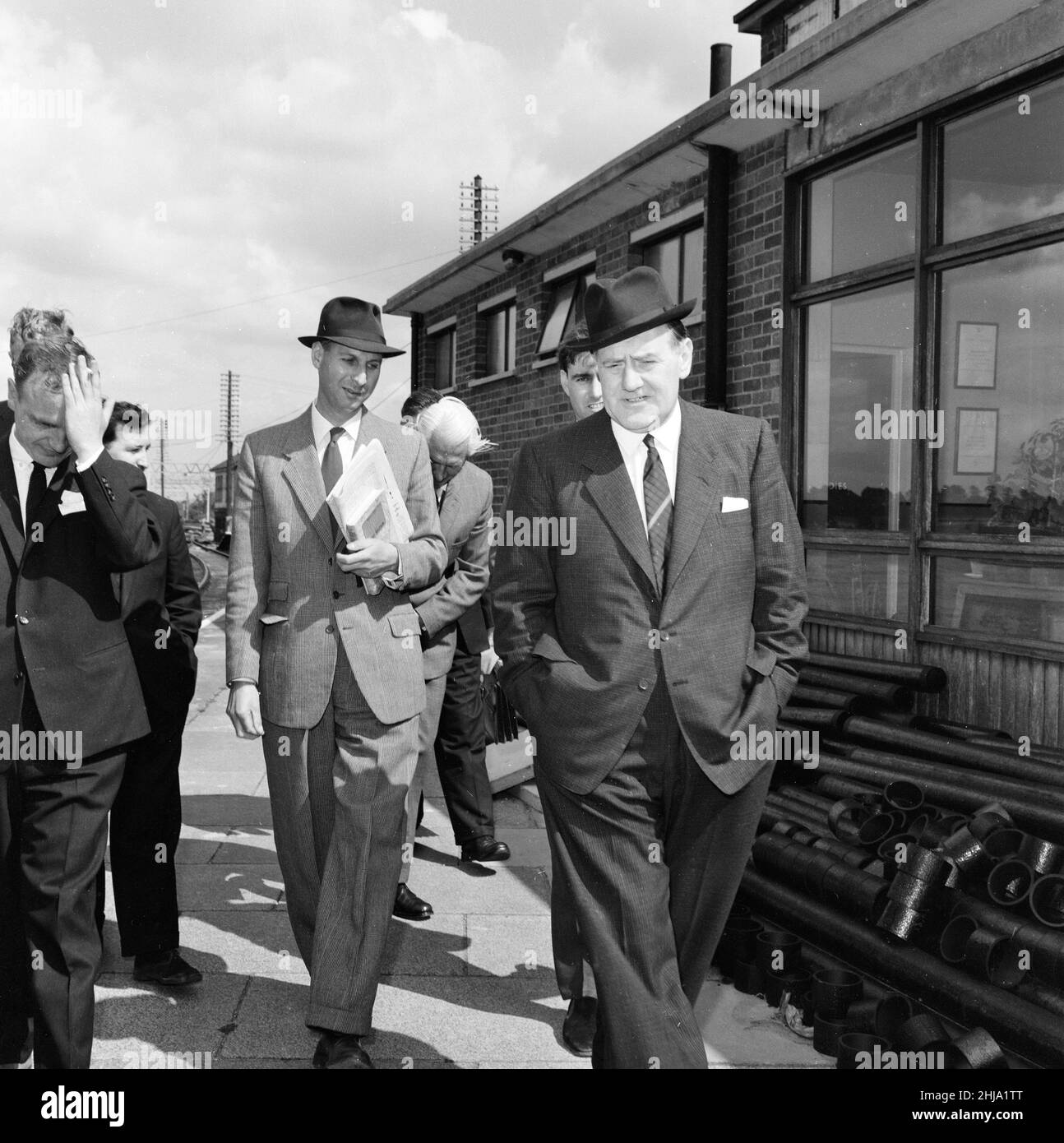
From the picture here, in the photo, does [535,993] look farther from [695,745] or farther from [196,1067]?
[695,745]

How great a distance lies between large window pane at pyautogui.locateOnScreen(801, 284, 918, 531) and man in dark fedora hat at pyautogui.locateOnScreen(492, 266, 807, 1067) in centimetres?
413

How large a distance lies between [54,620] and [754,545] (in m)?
2.04

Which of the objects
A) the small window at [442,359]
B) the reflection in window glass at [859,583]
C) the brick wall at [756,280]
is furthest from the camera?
the small window at [442,359]

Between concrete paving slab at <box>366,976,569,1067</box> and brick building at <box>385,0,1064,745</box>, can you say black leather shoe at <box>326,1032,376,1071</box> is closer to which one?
concrete paving slab at <box>366,976,569,1067</box>

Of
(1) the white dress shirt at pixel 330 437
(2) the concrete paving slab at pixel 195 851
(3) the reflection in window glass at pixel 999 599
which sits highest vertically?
(1) the white dress shirt at pixel 330 437

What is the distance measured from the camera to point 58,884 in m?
3.43

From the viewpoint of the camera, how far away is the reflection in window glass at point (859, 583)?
7.14 meters

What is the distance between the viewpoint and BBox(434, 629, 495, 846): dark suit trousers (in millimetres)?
6195

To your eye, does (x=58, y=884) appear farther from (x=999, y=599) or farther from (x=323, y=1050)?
(x=999, y=599)

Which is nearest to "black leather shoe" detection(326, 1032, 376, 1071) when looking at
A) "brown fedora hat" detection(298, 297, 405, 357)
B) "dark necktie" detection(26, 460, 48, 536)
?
"dark necktie" detection(26, 460, 48, 536)

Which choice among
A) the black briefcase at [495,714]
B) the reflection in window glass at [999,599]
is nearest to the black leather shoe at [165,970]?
the black briefcase at [495,714]

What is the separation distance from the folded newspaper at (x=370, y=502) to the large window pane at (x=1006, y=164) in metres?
4.00

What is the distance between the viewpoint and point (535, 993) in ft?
14.7

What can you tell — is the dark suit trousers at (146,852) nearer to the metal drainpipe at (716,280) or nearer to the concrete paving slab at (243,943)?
the concrete paving slab at (243,943)
